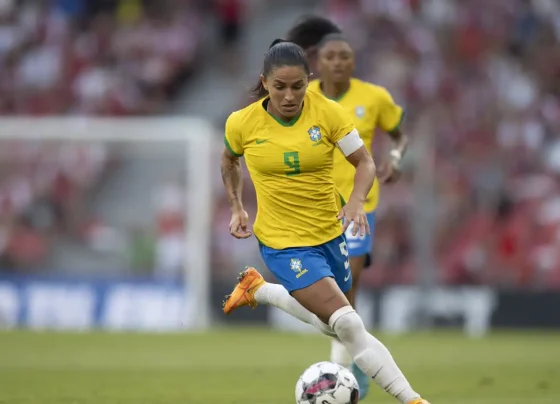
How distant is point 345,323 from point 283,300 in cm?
106

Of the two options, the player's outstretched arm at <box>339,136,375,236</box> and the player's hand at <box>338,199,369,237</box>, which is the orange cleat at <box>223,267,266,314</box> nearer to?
the player's outstretched arm at <box>339,136,375,236</box>

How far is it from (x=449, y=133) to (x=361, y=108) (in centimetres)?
900

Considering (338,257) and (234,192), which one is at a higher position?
(234,192)

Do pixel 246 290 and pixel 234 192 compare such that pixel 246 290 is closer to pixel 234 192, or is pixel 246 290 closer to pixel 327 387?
pixel 234 192

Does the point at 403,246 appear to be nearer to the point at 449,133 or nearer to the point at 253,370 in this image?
the point at 449,133

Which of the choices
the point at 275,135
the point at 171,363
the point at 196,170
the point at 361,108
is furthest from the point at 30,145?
the point at 275,135

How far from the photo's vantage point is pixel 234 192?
27.5 ft

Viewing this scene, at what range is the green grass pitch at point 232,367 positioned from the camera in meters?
9.74

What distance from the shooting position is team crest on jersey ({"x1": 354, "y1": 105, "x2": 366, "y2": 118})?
32.1 ft

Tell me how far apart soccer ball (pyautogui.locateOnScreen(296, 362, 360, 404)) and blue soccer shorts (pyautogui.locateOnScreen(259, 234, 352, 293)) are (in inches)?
22.2

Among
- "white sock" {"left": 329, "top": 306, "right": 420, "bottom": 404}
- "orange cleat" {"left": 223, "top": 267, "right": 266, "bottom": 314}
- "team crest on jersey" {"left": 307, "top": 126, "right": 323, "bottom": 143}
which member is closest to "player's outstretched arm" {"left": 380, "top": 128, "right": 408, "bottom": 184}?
"orange cleat" {"left": 223, "top": 267, "right": 266, "bottom": 314}

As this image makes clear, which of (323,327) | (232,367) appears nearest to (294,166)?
(323,327)

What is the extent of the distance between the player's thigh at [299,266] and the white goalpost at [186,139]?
11066 mm

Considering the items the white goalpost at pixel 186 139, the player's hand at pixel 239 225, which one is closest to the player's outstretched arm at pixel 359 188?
the player's hand at pixel 239 225
